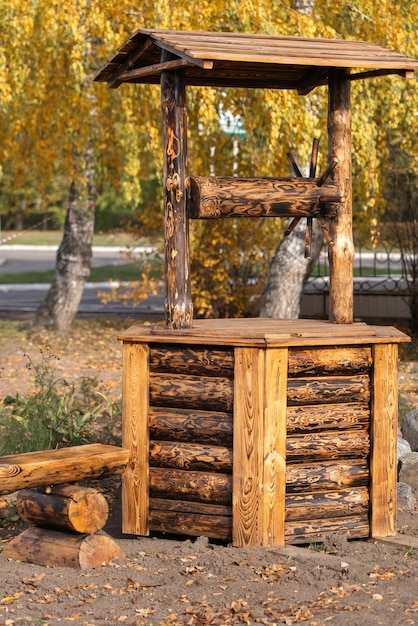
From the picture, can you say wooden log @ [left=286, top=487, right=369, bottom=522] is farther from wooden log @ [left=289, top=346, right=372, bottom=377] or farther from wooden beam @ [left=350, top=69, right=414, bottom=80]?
wooden beam @ [left=350, top=69, right=414, bottom=80]

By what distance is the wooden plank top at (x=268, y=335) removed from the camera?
5.77m

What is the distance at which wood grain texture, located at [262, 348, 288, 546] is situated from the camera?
5770 mm

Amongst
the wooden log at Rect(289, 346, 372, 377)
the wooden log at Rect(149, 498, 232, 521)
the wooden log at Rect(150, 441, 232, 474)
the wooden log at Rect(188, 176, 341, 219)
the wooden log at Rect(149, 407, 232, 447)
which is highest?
the wooden log at Rect(188, 176, 341, 219)

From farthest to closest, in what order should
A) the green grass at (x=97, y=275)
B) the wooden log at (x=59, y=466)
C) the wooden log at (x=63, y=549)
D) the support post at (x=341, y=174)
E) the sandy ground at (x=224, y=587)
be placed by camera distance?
the green grass at (x=97, y=275) → the support post at (x=341, y=174) → the wooden log at (x=63, y=549) → the wooden log at (x=59, y=466) → the sandy ground at (x=224, y=587)

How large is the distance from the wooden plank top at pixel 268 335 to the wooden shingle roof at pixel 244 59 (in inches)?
54.4

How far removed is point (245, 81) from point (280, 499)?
2.76 meters

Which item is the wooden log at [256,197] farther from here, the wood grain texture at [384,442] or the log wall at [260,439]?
the wood grain texture at [384,442]

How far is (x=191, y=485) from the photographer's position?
5.99 m

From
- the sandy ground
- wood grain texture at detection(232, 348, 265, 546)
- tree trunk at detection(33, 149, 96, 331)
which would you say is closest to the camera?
the sandy ground

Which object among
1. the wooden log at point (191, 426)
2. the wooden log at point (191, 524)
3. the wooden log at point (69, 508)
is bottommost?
the wooden log at point (191, 524)

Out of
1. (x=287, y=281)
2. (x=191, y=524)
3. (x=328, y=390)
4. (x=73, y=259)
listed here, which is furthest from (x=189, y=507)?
(x=73, y=259)

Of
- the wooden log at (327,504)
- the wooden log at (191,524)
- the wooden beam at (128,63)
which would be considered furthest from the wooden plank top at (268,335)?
the wooden beam at (128,63)

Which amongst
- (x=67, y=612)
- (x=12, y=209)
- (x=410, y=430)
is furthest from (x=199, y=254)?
(x=12, y=209)

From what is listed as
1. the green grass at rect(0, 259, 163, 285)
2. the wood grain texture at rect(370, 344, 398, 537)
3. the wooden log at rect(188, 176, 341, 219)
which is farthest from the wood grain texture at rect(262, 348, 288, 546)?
the green grass at rect(0, 259, 163, 285)
